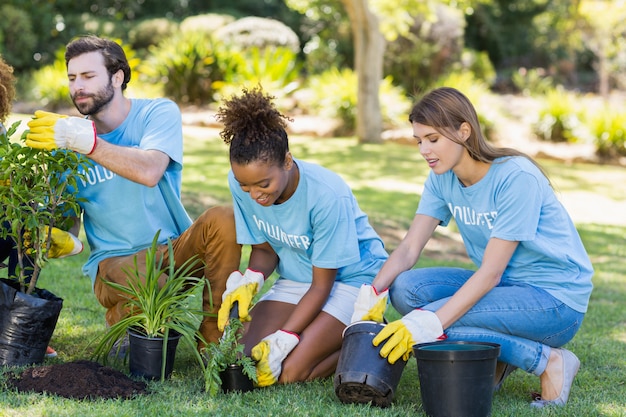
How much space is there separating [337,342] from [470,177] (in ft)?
3.03

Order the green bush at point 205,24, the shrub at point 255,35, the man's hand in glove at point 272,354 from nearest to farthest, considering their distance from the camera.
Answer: the man's hand in glove at point 272,354 < the shrub at point 255,35 < the green bush at point 205,24

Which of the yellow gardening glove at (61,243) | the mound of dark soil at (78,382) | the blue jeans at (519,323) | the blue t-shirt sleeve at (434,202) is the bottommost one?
the mound of dark soil at (78,382)

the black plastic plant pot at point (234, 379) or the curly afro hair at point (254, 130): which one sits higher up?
the curly afro hair at point (254, 130)

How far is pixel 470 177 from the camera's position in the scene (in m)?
3.31

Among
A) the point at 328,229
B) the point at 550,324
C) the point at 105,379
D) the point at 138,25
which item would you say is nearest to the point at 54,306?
the point at 105,379

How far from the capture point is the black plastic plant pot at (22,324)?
3.31 metres

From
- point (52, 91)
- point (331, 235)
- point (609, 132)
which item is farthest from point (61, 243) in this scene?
point (609, 132)

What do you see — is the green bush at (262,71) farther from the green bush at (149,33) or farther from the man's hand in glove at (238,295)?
the man's hand in glove at (238,295)

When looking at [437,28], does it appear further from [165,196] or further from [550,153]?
[165,196]

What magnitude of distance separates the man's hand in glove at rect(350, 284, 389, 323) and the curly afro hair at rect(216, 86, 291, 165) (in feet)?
2.10

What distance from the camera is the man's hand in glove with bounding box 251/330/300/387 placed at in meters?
3.23

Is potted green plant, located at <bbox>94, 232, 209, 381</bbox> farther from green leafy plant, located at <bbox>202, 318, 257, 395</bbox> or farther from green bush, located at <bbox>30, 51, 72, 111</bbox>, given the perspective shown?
green bush, located at <bbox>30, 51, 72, 111</bbox>

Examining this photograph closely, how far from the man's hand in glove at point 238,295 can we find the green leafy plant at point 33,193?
28.9 inches

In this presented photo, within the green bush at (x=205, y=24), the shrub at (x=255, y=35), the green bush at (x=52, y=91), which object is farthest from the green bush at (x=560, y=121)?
the green bush at (x=52, y=91)
